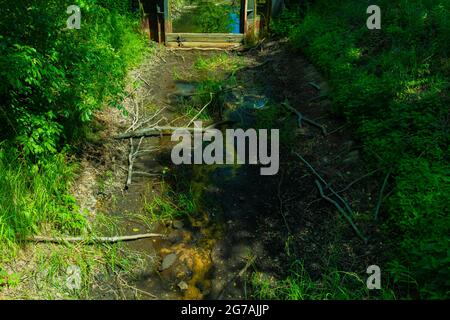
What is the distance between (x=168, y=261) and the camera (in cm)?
498

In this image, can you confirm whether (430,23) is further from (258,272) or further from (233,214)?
(258,272)

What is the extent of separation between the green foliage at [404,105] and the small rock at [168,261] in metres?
2.71

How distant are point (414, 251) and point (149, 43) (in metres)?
9.47

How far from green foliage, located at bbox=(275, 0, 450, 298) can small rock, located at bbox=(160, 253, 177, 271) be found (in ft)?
8.89

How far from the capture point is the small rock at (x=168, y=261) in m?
4.91

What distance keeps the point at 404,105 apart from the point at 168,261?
14.2 ft

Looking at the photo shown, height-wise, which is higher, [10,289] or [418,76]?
[418,76]

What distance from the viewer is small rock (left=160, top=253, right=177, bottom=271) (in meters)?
4.91

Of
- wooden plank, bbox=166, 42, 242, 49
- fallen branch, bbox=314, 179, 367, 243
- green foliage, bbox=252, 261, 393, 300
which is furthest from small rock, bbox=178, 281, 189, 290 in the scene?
wooden plank, bbox=166, 42, 242, 49

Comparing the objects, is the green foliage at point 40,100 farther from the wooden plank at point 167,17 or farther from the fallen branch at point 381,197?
the wooden plank at point 167,17

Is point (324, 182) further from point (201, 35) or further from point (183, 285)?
point (201, 35)

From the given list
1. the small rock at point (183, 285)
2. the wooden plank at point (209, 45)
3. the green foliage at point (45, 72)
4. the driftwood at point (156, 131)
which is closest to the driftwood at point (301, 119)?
the driftwood at point (156, 131)
